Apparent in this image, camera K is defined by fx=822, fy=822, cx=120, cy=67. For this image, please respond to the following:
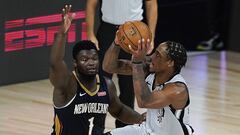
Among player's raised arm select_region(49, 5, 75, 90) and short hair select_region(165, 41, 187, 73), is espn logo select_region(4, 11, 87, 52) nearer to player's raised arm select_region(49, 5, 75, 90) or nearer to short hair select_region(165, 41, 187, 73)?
player's raised arm select_region(49, 5, 75, 90)

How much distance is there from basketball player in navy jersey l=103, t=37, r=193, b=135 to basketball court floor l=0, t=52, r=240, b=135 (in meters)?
2.26

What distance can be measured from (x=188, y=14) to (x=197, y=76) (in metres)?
2.17

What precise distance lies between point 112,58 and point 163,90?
2.23ft

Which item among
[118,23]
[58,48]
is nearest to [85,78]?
[58,48]

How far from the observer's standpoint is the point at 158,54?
6059 millimetres

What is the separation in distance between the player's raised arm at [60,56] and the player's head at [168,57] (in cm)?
67

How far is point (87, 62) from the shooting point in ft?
20.3

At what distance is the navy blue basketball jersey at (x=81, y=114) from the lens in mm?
6203

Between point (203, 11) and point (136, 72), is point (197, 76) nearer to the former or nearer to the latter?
point (203, 11)

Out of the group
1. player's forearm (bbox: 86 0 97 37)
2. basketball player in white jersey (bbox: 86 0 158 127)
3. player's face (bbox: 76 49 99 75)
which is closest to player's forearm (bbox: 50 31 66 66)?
player's face (bbox: 76 49 99 75)

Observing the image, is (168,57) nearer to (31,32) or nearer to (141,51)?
(141,51)

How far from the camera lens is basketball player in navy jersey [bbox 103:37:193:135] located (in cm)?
589

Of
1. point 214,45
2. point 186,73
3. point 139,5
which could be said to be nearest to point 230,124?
point 139,5

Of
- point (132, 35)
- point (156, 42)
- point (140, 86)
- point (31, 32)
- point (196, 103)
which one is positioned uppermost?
point (132, 35)
